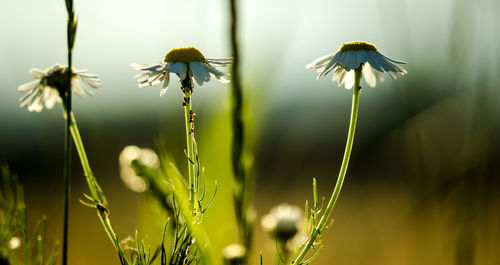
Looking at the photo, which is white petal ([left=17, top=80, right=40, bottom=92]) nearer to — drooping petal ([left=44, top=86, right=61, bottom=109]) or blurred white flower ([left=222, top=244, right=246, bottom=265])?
drooping petal ([left=44, top=86, right=61, bottom=109])

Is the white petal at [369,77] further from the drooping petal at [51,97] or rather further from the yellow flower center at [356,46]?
the drooping petal at [51,97]

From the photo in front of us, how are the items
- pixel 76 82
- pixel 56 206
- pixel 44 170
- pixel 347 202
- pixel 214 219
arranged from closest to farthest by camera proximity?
pixel 214 219
pixel 76 82
pixel 56 206
pixel 347 202
pixel 44 170

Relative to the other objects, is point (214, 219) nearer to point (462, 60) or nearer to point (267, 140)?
point (462, 60)

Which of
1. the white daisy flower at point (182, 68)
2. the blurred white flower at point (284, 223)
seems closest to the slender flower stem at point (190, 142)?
the white daisy flower at point (182, 68)

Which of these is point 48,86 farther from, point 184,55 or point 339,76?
point 339,76

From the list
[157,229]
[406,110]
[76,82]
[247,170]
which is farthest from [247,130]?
[76,82]

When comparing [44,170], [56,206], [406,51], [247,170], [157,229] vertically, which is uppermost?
[406,51]

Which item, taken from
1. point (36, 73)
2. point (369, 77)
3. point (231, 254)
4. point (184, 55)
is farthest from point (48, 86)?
point (369, 77)
